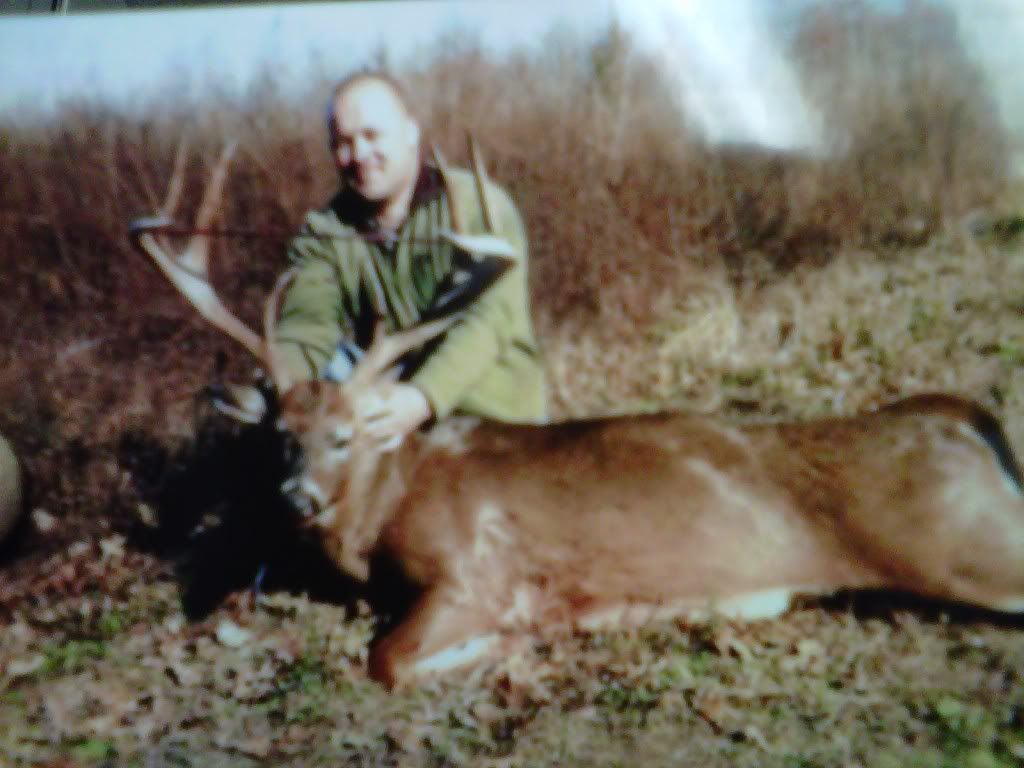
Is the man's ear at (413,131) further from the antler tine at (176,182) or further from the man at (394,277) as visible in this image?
the antler tine at (176,182)

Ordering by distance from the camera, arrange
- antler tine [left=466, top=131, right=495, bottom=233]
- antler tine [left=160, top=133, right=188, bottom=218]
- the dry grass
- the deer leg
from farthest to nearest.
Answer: antler tine [left=160, top=133, right=188, bottom=218]
antler tine [left=466, top=131, right=495, bottom=233]
the deer leg
the dry grass

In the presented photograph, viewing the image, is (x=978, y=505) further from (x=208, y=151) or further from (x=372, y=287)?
(x=208, y=151)

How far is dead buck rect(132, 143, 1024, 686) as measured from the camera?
2.51m

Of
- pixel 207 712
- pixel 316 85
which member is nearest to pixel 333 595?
pixel 207 712

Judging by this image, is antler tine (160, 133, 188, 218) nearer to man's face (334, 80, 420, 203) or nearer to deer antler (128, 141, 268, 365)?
A: deer antler (128, 141, 268, 365)

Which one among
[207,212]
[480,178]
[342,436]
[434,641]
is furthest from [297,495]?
[480,178]

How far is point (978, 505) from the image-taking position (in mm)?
2486

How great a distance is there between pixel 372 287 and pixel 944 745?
161 centimetres

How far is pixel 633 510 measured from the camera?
2.66 meters

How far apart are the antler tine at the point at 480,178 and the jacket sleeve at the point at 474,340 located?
0.15m

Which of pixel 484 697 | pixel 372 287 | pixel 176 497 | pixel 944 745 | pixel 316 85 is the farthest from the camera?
pixel 176 497

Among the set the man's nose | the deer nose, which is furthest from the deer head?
the man's nose

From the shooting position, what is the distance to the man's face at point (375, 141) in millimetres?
2650

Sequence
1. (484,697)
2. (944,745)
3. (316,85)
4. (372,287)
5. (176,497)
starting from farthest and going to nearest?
1. (176,497)
2. (372,287)
3. (316,85)
4. (484,697)
5. (944,745)
